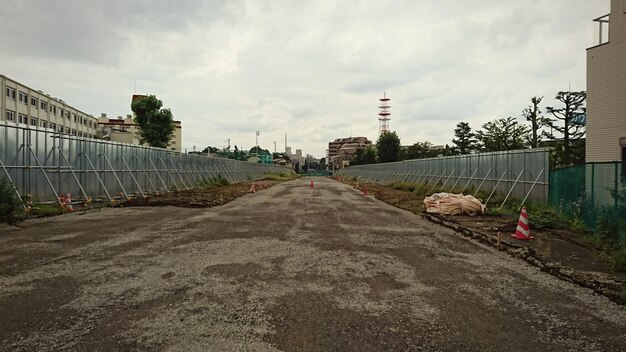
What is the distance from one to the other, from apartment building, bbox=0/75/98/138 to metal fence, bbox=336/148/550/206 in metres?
34.0

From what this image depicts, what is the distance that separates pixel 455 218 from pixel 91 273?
489 inches

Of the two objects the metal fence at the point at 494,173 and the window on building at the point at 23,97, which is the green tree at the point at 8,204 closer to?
the metal fence at the point at 494,173

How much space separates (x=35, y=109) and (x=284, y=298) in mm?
66112

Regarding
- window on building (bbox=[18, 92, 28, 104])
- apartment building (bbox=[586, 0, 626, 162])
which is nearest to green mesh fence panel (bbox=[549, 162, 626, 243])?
apartment building (bbox=[586, 0, 626, 162])

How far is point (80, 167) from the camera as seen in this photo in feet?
60.3

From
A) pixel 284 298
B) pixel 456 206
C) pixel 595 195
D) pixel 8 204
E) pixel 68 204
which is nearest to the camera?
pixel 284 298

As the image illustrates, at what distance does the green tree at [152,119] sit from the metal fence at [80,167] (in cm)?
2188

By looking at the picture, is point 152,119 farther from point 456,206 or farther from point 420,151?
point 420,151

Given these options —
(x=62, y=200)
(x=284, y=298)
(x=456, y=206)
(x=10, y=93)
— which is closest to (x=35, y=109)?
(x=10, y=93)

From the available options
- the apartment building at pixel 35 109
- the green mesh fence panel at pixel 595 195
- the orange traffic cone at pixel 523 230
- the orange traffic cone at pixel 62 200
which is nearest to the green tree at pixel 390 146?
the apartment building at pixel 35 109

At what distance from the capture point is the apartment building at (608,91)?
17344 millimetres

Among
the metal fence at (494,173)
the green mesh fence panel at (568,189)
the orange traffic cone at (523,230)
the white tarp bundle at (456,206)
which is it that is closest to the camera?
the orange traffic cone at (523,230)

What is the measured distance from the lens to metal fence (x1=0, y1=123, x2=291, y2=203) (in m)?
14.8

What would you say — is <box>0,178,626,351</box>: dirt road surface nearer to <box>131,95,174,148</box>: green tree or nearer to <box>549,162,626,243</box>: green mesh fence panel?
<box>549,162,626,243</box>: green mesh fence panel
